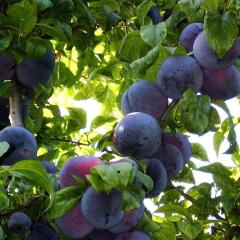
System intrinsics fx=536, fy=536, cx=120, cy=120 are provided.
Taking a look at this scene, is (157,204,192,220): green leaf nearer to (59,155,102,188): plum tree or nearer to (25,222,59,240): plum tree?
(25,222,59,240): plum tree

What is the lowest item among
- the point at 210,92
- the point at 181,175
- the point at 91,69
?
the point at 181,175

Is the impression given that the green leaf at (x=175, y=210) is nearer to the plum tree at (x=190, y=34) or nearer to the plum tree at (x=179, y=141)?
the plum tree at (x=179, y=141)

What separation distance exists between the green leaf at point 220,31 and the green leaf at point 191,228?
0.72m

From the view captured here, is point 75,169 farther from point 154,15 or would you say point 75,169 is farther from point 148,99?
point 154,15

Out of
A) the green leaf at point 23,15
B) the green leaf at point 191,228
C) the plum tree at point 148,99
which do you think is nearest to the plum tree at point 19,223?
the plum tree at point 148,99

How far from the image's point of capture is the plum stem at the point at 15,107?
1378mm

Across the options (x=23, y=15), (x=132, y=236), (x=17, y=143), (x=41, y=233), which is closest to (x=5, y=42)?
(x=23, y=15)

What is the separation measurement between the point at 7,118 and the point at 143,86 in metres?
0.53

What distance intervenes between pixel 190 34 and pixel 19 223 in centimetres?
59

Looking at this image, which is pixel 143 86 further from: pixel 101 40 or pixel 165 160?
pixel 101 40

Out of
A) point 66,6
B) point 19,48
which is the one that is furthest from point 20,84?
point 66,6

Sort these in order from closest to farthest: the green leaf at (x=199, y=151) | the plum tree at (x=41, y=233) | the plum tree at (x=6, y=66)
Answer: the plum tree at (x=41, y=233)
the plum tree at (x=6, y=66)
the green leaf at (x=199, y=151)

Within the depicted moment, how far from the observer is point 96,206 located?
3.43 ft

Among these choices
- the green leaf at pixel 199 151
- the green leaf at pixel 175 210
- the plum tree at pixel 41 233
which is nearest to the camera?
the plum tree at pixel 41 233
